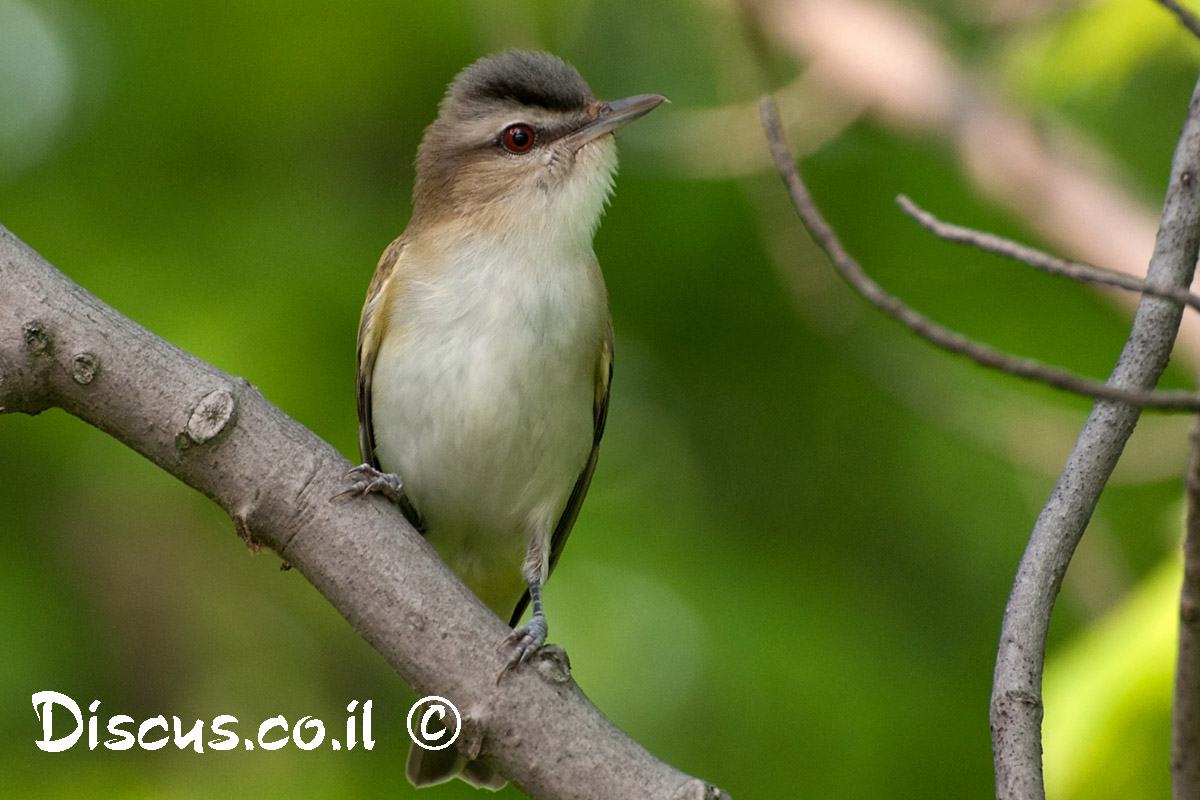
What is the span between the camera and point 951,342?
1.56 metres

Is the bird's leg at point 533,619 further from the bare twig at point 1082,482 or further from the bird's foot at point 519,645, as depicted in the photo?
the bare twig at point 1082,482

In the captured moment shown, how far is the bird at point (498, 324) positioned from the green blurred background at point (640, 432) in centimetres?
70

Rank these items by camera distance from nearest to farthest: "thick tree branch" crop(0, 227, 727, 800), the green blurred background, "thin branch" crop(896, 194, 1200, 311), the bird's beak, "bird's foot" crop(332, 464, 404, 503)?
"thin branch" crop(896, 194, 1200, 311) < "thick tree branch" crop(0, 227, 727, 800) < "bird's foot" crop(332, 464, 404, 503) < the bird's beak < the green blurred background

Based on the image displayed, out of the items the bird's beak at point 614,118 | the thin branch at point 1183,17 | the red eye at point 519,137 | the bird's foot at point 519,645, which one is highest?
the bird's beak at point 614,118

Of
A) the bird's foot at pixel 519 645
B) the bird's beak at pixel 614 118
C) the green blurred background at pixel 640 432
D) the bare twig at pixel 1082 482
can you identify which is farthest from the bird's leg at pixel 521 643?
the green blurred background at pixel 640 432

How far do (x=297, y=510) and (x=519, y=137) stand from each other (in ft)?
6.37

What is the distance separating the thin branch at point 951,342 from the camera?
1438 millimetres

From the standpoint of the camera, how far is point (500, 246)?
387cm

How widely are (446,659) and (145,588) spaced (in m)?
3.52

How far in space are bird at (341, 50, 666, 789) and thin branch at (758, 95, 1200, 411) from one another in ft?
6.37

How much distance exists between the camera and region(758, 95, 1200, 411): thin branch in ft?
4.72
